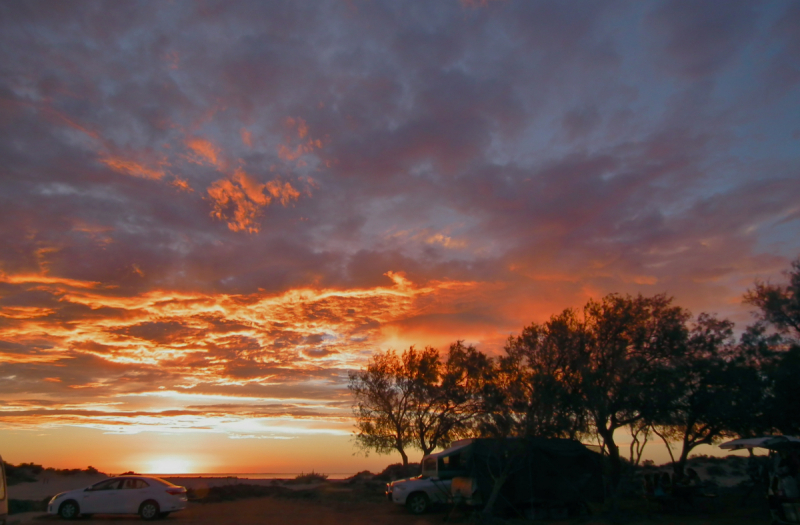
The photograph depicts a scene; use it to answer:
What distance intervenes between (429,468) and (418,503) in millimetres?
1889

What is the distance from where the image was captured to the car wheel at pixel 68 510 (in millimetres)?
18766

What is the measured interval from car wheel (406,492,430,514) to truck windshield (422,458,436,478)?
113 cm

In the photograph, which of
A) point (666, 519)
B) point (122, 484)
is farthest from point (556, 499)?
point (122, 484)

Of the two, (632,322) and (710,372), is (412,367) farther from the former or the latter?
(710,372)

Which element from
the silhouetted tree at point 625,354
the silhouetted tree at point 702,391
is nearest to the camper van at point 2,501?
the silhouetted tree at point 625,354

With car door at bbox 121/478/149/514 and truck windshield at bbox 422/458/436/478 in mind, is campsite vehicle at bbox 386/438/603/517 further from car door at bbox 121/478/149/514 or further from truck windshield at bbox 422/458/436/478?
car door at bbox 121/478/149/514

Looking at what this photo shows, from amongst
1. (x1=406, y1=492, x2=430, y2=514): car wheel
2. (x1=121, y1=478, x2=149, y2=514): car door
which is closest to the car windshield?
(x1=121, y1=478, x2=149, y2=514): car door

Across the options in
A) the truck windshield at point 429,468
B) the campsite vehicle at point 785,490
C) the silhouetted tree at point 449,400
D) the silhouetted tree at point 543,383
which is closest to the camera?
the campsite vehicle at point 785,490

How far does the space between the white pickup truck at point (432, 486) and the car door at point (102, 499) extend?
10.2 metres

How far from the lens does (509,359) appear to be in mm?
23625

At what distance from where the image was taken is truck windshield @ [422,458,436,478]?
21.5 metres

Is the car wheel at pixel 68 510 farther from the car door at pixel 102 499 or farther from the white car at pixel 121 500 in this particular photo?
the car door at pixel 102 499

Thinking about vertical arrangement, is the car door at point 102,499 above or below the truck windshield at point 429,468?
below

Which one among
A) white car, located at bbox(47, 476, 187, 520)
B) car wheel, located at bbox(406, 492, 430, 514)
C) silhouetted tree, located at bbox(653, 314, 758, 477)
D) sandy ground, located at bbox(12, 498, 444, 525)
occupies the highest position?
silhouetted tree, located at bbox(653, 314, 758, 477)
